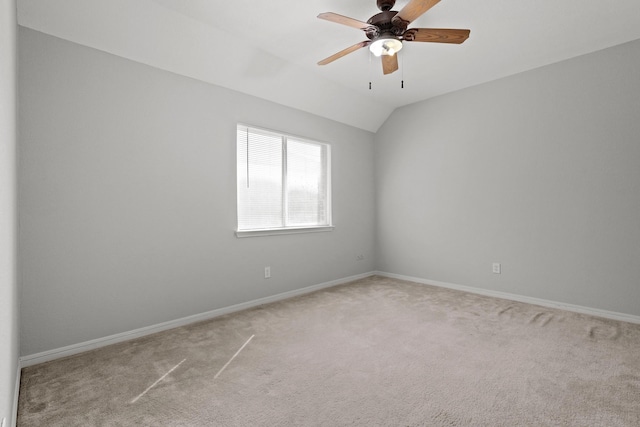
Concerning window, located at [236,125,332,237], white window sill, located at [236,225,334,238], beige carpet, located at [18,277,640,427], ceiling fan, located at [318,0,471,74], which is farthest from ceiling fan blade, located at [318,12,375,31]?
beige carpet, located at [18,277,640,427]

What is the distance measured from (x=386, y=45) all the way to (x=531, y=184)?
2.42 m

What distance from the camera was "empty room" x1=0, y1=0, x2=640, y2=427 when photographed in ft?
6.10

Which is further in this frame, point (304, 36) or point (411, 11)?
point (304, 36)

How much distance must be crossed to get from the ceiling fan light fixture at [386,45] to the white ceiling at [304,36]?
0.33 m

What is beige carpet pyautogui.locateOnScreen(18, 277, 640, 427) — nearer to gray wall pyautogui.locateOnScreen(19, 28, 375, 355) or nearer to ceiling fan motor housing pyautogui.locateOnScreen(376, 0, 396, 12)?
gray wall pyautogui.locateOnScreen(19, 28, 375, 355)

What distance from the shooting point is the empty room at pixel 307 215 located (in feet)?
6.10

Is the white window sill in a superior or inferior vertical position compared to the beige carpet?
superior

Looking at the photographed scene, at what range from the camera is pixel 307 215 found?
4.29m

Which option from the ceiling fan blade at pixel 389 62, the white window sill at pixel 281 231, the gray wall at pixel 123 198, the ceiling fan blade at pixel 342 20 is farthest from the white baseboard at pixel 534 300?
the ceiling fan blade at pixel 342 20

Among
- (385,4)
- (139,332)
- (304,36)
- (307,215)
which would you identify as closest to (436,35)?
(385,4)

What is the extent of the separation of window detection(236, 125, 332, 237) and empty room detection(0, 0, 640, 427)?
0.03 m

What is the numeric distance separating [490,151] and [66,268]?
14.4 ft

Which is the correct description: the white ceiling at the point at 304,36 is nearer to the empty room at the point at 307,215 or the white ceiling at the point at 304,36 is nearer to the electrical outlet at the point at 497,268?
the empty room at the point at 307,215

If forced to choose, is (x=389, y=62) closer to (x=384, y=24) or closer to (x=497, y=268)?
(x=384, y=24)
